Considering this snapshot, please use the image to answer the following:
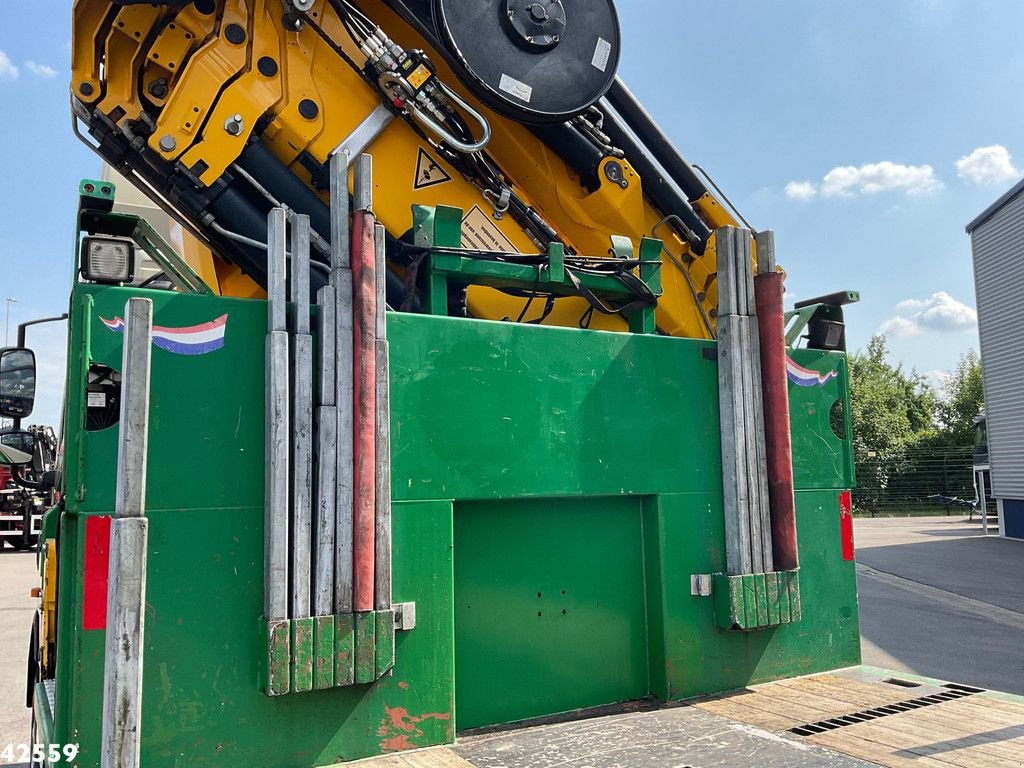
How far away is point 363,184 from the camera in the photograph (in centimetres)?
288

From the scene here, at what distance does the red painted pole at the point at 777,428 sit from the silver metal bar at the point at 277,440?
2060mm

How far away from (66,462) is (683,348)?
240 cm

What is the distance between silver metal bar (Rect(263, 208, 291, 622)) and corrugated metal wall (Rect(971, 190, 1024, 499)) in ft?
59.0

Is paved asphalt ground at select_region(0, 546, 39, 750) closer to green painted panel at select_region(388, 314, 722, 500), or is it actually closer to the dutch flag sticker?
the dutch flag sticker

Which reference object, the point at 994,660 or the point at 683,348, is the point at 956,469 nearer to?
the point at 994,660

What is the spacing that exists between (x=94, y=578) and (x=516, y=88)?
2592 mm

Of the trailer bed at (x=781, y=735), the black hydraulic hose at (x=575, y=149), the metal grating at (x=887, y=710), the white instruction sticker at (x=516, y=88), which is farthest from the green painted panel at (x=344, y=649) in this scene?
the black hydraulic hose at (x=575, y=149)

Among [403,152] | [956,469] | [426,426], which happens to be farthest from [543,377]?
[956,469]

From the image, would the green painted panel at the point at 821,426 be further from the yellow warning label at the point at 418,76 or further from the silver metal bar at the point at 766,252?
the yellow warning label at the point at 418,76

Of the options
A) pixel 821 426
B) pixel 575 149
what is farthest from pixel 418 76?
pixel 821 426

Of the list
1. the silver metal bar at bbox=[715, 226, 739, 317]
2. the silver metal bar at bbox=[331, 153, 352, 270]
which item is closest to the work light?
the silver metal bar at bbox=[331, 153, 352, 270]

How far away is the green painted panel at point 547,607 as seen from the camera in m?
3.08

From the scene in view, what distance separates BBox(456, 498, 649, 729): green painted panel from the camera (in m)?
3.08

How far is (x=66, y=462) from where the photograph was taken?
2566mm
